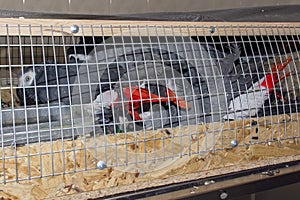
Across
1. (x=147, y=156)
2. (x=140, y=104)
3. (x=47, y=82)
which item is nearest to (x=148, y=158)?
(x=147, y=156)

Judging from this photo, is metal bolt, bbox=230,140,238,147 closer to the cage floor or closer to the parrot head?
the cage floor

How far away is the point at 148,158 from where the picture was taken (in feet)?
2.46

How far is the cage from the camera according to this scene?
26.7 inches

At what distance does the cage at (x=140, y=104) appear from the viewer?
68 cm

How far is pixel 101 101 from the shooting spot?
2.39ft

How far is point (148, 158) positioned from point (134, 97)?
0.12 metres

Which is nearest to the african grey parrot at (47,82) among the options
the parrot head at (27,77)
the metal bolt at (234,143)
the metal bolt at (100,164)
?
the parrot head at (27,77)

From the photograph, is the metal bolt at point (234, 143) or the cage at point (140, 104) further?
the metal bolt at point (234, 143)

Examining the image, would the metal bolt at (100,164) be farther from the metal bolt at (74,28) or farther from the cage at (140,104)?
the metal bolt at (74,28)

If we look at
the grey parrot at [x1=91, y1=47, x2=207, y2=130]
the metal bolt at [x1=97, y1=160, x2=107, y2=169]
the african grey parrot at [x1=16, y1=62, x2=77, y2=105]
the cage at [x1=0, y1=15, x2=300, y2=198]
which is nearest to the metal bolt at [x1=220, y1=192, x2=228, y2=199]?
the cage at [x1=0, y1=15, x2=300, y2=198]

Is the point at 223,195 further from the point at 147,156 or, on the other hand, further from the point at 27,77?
the point at 27,77

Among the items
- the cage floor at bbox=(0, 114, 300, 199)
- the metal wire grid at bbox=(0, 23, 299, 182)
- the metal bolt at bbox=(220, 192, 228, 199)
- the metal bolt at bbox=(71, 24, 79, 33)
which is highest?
the metal bolt at bbox=(71, 24, 79, 33)

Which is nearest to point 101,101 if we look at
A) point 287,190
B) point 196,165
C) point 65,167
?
point 65,167

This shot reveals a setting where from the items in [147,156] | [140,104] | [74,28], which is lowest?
[147,156]
